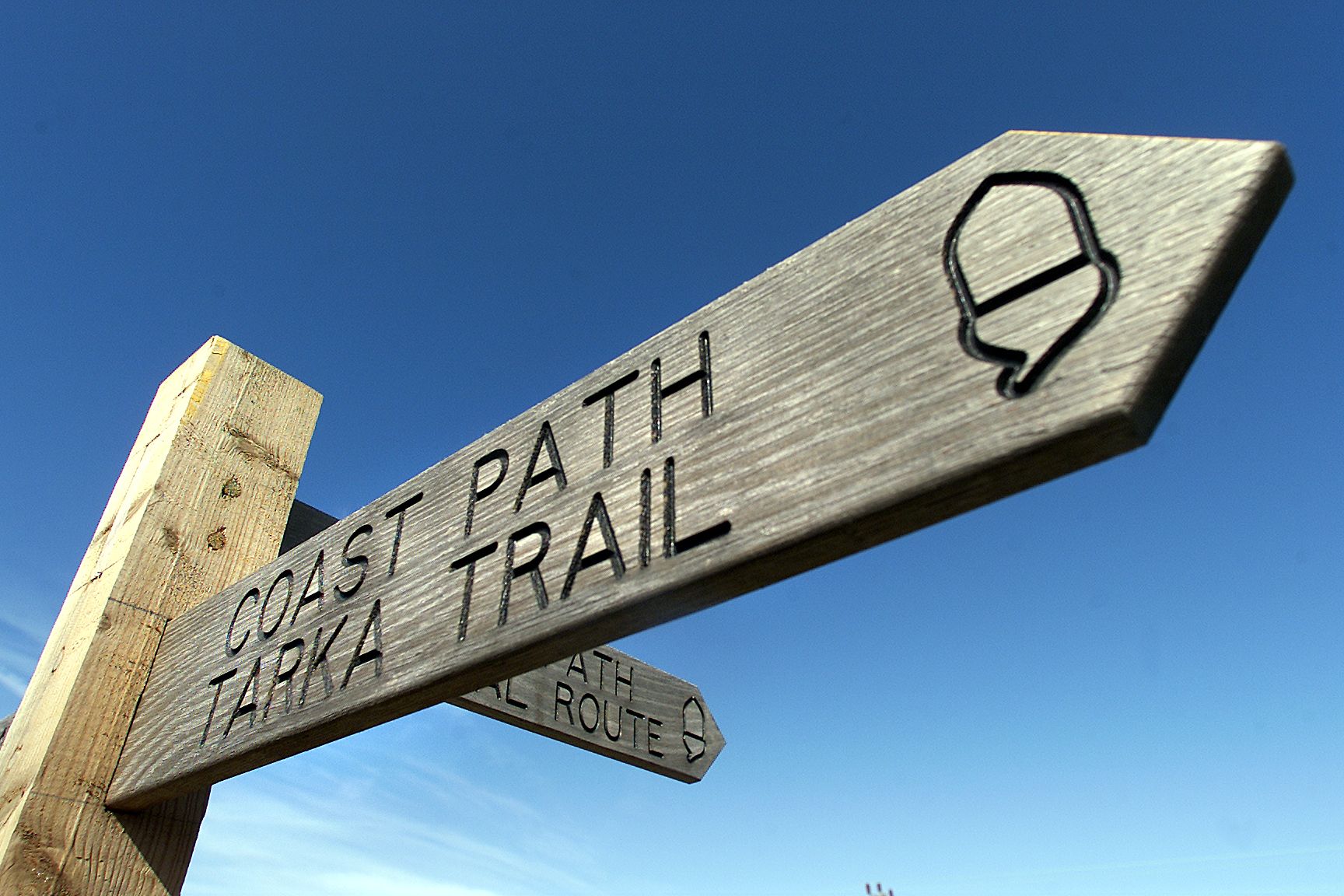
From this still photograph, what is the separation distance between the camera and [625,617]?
1.11m

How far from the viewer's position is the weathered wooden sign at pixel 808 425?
809mm

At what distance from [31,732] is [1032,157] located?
2.29m

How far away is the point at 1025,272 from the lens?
3.02ft

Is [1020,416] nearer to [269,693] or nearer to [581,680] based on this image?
[269,693]

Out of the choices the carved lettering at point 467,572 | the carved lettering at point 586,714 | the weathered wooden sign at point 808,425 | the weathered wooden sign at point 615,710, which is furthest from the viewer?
the carved lettering at point 586,714

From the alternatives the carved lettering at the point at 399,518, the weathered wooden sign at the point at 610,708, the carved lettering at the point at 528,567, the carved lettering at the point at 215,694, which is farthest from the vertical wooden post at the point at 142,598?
the carved lettering at the point at 528,567

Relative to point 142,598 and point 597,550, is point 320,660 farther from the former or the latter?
point 142,598

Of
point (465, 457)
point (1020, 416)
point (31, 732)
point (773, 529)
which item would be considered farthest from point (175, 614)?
point (1020, 416)

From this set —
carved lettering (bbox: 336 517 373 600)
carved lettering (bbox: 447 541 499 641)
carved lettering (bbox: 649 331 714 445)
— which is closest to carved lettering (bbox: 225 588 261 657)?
carved lettering (bbox: 336 517 373 600)

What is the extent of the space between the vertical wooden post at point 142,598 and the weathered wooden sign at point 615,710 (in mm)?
732

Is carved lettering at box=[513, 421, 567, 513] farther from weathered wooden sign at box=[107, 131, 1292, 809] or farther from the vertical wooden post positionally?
the vertical wooden post

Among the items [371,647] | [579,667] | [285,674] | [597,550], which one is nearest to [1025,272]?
[597,550]

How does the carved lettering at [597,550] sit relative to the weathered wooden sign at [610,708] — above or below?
below

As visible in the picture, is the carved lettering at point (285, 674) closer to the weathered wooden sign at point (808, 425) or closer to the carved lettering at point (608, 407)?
the weathered wooden sign at point (808, 425)
